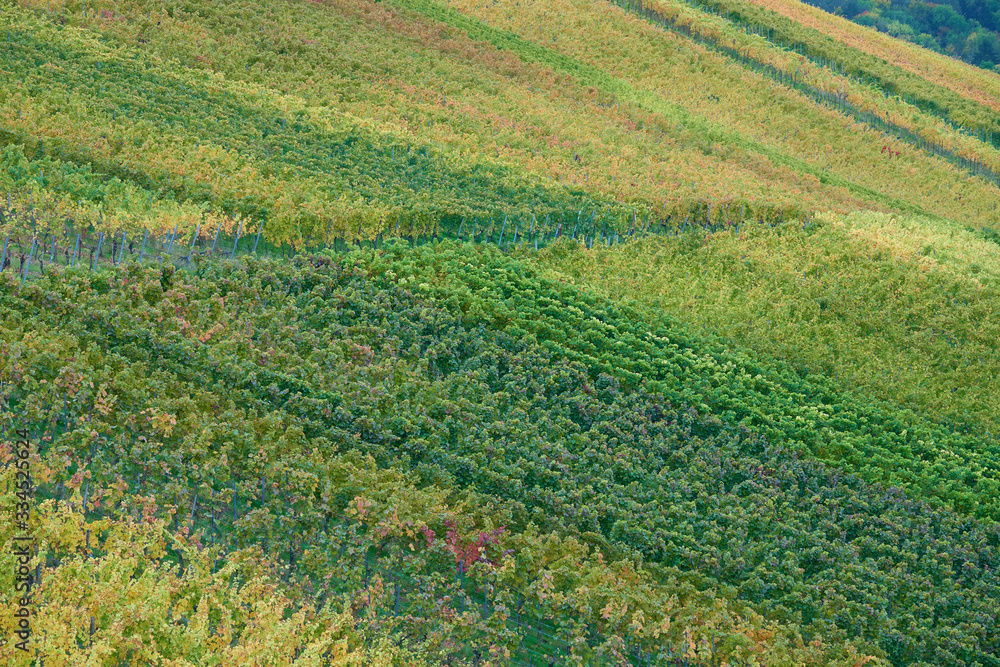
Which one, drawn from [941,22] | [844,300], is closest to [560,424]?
[844,300]

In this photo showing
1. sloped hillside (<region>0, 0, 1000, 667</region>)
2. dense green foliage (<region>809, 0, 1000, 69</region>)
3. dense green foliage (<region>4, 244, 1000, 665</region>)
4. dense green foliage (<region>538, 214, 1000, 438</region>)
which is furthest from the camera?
dense green foliage (<region>809, 0, 1000, 69</region>)

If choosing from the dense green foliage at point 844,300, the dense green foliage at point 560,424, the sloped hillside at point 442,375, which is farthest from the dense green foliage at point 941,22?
the dense green foliage at point 560,424

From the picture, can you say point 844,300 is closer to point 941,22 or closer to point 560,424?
point 560,424

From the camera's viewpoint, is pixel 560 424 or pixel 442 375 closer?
pixel 560 424

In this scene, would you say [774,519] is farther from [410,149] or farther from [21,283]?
[410,149]

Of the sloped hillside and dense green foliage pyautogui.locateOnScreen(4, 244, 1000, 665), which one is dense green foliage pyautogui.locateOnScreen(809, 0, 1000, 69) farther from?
dense green foliage pyautogui.locateOnScreen(4, 244, 1000, 665)

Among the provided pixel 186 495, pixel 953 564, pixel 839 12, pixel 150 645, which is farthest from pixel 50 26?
pixel 839 12

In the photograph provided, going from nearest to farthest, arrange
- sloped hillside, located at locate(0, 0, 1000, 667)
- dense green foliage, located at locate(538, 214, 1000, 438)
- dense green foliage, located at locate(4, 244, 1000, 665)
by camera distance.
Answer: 1. sloped hillside, located at locate(0, 0, 1000, 667)
2. dense green foliage, located at locate(4, 244, 1000, 665)
3. dense green foliage, located at locate(538, 214, 1000, 438)

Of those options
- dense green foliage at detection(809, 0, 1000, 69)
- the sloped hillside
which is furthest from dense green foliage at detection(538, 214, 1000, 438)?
dense green foliage at detection(809, 0, 1000, 69)
